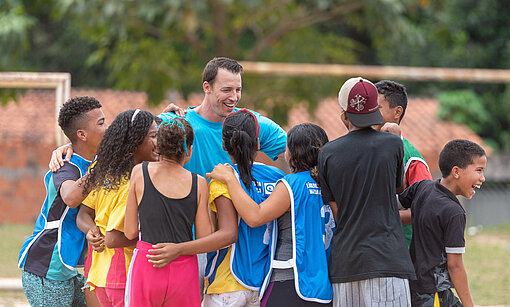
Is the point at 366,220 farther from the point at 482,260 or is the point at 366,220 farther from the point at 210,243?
the point at 482,260

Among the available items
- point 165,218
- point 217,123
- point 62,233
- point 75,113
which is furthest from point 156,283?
point 75,113

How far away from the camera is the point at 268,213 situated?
295 centimetres

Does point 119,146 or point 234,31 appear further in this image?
point 234,31

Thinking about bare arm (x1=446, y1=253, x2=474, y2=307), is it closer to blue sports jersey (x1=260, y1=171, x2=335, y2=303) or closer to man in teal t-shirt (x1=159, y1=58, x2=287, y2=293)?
blue sports jersey (x1=260, y1=171, x2=335, y2=303)

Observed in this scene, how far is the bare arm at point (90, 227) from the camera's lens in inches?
126

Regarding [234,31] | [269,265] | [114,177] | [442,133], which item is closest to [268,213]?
[269,265]

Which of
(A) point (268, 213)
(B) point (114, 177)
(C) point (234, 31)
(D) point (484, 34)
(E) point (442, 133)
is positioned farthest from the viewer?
(D) point (484, 34)

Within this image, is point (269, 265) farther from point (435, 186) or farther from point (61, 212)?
point (61, 212)

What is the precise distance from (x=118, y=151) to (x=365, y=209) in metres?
1.26

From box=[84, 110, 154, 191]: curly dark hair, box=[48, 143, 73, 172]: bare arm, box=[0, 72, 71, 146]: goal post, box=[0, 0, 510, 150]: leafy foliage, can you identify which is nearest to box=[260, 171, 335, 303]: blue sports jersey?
box=[84, 110, 154, 191]: curly dark hair

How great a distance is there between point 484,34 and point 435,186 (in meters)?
14.6

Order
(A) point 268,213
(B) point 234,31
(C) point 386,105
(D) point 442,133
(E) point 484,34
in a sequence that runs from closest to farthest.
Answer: (A) point 268,213, (C) point 386,105, (B) point 234,31, (D) point 442,133, (E) point 484,34

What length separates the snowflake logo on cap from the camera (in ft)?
9.73

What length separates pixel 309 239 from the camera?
297cm
